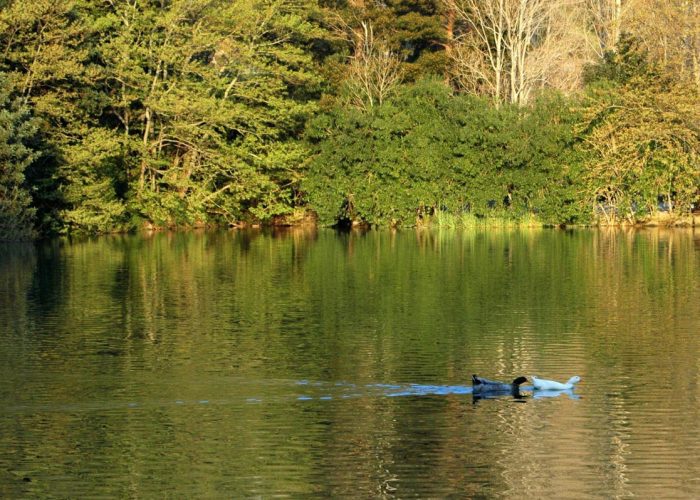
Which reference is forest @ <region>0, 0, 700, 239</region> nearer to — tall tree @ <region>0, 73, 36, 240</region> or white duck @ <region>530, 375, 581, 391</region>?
tall tree @ <region>0, 73, 36, 240</region>

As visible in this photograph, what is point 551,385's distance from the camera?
1817cm

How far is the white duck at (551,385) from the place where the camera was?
1816 cm

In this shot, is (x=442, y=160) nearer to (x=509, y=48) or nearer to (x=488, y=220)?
(x=488, y=220)

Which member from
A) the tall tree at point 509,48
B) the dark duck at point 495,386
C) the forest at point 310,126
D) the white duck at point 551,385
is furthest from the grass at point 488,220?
the dark duck at point 495,386

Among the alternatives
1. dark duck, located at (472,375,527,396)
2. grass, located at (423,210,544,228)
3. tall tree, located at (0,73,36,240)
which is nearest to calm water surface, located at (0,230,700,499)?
dark duck, located at (472,375,527,396)

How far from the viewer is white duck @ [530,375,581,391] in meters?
18.2

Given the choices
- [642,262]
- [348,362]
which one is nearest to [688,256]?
[642,262]

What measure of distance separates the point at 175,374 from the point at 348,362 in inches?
115

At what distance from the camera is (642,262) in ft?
128

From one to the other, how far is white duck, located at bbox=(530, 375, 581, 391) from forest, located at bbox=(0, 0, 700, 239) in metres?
36.3

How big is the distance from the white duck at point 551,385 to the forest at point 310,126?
36.3m

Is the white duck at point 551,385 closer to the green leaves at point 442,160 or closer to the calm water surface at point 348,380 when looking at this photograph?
the calm water surface at point 348,380

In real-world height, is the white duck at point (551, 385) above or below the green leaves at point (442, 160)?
below

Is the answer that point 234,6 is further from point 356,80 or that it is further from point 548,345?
point 548,345
